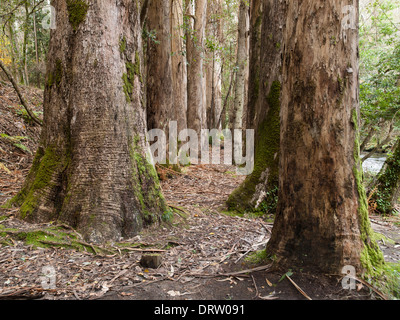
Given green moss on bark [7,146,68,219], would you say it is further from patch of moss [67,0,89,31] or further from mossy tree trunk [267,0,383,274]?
mossy tree trunk [267,0,383,274]

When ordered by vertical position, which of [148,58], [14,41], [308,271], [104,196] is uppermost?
[14,41]

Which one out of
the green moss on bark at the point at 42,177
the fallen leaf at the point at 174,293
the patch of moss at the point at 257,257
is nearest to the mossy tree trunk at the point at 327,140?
the patch of moss at the point at 257,257

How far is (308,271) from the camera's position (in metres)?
2.43

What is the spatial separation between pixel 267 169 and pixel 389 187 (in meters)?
2.79

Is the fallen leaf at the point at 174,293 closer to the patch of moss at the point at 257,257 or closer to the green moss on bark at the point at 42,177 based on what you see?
the patch of moss at the point at 257,257

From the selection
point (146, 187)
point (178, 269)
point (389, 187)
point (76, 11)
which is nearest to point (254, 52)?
point (389, 187)

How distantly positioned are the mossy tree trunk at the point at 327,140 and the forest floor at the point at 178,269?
11.4 inches

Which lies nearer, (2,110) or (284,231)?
(284,231)

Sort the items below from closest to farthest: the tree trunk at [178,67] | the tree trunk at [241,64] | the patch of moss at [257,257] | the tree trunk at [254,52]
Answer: the patch of moss at [257,257]
the tree trunk at [254,52]
the tree trunk at [178,67]
the tree trunk at [241,64]

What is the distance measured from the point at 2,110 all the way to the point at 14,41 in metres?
8.33

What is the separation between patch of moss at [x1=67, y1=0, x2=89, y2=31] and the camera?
3350 mm

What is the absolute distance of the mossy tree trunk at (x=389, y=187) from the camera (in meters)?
5.52
